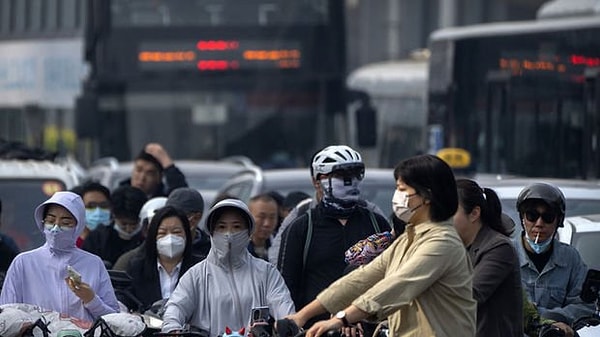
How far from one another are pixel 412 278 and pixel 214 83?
16.3 metres

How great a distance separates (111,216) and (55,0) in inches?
942

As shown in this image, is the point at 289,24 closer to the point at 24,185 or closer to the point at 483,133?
the point at 483,133

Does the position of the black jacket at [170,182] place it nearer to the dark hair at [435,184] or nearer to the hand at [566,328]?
the hand at [566,328]

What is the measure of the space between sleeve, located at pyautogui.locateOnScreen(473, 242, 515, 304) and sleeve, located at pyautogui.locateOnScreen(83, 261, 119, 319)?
196cm

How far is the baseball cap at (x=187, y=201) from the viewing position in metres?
11.2

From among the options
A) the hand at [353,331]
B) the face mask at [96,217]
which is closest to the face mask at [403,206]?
the hand at [353,331]

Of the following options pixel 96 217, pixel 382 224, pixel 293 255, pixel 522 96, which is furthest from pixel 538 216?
pixel 522 96

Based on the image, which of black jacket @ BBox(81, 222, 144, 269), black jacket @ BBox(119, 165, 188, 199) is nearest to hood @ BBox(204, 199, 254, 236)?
black jacket @ BBox(81, 222, 144, 269)

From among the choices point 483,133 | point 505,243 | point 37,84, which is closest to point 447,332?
point 505,243

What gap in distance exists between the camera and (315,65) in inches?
900

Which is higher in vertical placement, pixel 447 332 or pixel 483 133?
pixel 447 332

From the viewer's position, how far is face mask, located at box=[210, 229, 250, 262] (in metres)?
8.53

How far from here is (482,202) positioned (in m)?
7.71

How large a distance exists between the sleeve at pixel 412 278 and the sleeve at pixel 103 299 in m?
2.25
